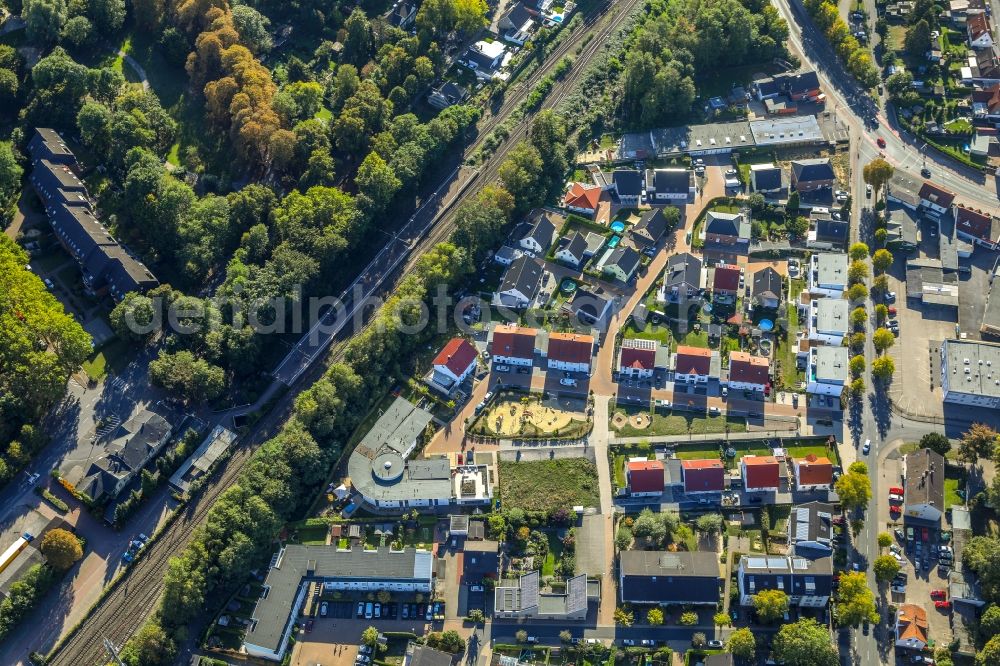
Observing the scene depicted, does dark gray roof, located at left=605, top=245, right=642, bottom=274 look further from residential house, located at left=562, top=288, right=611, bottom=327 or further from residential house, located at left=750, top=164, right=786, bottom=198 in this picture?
residential house, located at left=750, top=164, right=786, bottom=198

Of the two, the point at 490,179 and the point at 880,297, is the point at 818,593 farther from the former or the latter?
the point at 490,179

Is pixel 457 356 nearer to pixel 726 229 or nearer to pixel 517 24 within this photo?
pixel 726 229

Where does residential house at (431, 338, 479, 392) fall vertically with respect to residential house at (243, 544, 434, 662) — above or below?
above

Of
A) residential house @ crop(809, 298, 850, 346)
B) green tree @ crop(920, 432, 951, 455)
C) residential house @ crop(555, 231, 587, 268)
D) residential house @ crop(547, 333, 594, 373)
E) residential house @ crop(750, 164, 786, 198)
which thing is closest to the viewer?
green tree @ crop(920, 432, 951, 455)

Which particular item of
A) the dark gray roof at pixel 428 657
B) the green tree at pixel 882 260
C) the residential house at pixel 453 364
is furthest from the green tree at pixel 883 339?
the dark gray roof at pixel 428 657

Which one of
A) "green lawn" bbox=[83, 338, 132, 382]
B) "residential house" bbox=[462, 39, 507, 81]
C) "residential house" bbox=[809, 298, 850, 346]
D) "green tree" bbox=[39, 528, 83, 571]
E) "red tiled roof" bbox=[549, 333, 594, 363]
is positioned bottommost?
"green tree" bbox=[39, 528, 83, 571]

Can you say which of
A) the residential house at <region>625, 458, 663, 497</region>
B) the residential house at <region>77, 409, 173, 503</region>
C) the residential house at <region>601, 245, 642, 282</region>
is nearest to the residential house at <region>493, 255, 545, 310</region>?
the residential house at <region>601, 245, 642, 282</region>
